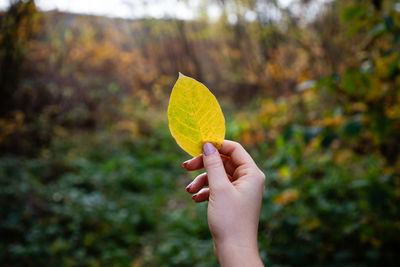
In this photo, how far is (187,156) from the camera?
249 inches

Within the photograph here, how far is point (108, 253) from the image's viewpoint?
3.34 meters

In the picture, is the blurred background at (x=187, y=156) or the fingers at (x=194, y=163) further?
the blurred background at (x=187, y=156)

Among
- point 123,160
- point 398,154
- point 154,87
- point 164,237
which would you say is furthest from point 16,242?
point 154,87

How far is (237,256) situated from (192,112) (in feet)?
1.21

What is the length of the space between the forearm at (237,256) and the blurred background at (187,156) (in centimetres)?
106

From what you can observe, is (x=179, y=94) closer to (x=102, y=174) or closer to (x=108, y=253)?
(x=108, y=253)

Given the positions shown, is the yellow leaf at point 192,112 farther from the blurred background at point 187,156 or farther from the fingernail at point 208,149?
the blurred background at point 187,156

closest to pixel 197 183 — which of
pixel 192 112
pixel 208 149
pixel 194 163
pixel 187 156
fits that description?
pixel 194 163

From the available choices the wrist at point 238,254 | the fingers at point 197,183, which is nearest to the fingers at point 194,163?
the fingers at point 197,183

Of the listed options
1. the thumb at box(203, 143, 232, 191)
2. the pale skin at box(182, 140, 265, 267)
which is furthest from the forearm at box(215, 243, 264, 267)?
the thumb at box(203, 143, 232, 191)

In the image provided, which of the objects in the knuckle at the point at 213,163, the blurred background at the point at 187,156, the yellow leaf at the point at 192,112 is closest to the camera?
the yellow leaf at the point at 192,112

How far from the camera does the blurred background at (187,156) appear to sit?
5.81 ft

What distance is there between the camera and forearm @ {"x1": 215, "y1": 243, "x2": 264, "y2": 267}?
2.10 feet

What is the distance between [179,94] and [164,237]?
11.8 feet
